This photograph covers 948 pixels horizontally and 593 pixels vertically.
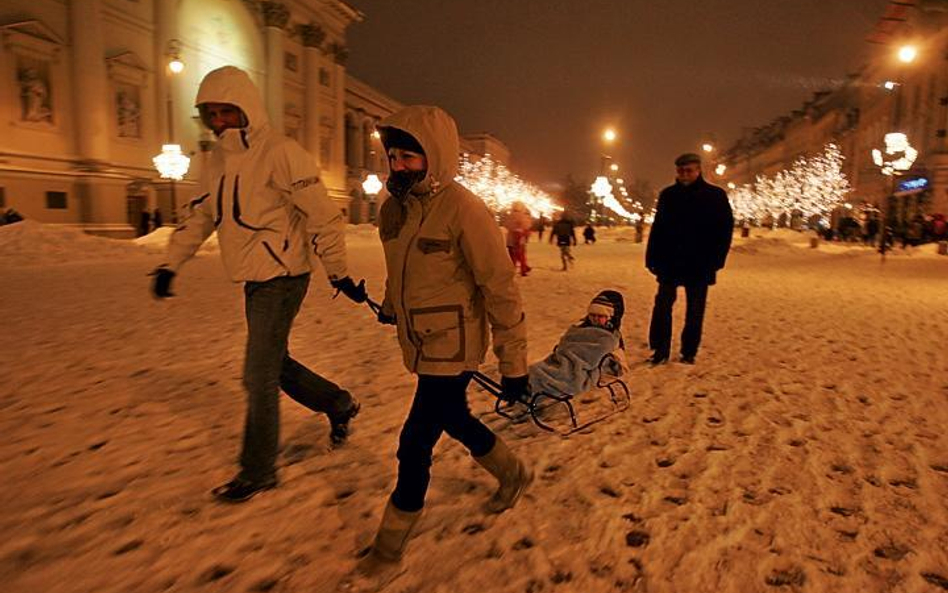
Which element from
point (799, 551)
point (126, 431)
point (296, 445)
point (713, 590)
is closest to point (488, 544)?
point (713, 590)

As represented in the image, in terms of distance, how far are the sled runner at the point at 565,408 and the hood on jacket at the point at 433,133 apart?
1.90 metres

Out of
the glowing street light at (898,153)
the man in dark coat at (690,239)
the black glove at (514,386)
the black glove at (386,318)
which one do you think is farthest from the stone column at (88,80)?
the glowing street light at (898,153)

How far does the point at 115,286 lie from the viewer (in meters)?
10.8

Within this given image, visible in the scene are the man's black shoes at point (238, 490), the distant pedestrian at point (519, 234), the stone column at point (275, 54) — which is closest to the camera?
the man's black shoes at point (238, 490)

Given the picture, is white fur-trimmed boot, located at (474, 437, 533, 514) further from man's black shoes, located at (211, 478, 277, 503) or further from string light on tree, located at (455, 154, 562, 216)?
string light on tree, located at (455, 154, 562, 216)

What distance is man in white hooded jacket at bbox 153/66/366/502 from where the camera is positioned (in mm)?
2838

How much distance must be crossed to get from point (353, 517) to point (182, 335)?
189 inches

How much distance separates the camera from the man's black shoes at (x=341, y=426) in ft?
11.9

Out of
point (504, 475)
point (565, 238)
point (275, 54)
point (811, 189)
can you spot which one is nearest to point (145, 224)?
point (275, 54)

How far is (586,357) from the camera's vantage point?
451 centimetres

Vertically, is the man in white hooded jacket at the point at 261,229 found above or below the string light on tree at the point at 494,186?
below

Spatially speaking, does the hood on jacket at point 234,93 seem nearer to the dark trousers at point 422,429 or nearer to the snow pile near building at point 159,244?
the dark trousers at point 422,429

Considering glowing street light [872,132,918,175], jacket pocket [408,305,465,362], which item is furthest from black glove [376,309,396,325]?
glowing street light [872,132,918,175]

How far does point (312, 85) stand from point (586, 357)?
42.9 metres
